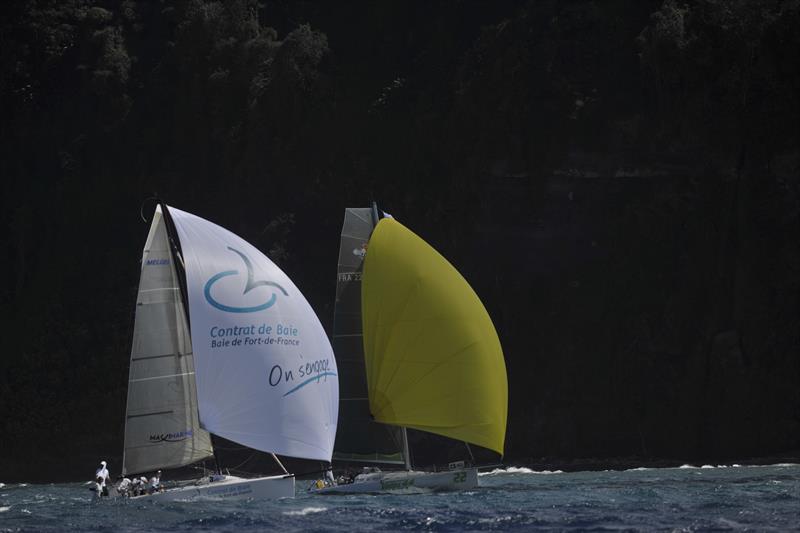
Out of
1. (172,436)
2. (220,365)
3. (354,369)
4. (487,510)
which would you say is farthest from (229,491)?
(487,510)

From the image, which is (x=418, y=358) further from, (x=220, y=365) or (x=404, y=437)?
(x=220, y=365)

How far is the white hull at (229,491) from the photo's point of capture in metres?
24.9

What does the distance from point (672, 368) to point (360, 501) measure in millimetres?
15684

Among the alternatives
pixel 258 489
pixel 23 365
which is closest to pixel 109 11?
pixel 23 365

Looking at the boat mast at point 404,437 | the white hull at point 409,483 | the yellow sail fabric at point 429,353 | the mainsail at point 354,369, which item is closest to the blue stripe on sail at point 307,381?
the yellow sail fabric at point 429,353

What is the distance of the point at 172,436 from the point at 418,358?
476 cm

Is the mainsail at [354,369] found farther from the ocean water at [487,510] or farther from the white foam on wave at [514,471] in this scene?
the white foam on wave at [514,471]

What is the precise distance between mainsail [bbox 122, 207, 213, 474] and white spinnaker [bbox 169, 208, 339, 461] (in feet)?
→ 3.45

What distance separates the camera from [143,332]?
83.8 feet

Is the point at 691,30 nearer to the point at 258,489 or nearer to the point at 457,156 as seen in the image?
the point at 457,156

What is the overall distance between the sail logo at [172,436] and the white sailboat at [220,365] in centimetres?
2

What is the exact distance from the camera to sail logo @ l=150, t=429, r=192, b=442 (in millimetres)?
25578

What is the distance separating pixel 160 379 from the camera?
83.8ft

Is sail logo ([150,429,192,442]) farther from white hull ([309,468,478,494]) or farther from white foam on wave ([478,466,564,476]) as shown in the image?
white foam on wave ([478,466,564,476])
